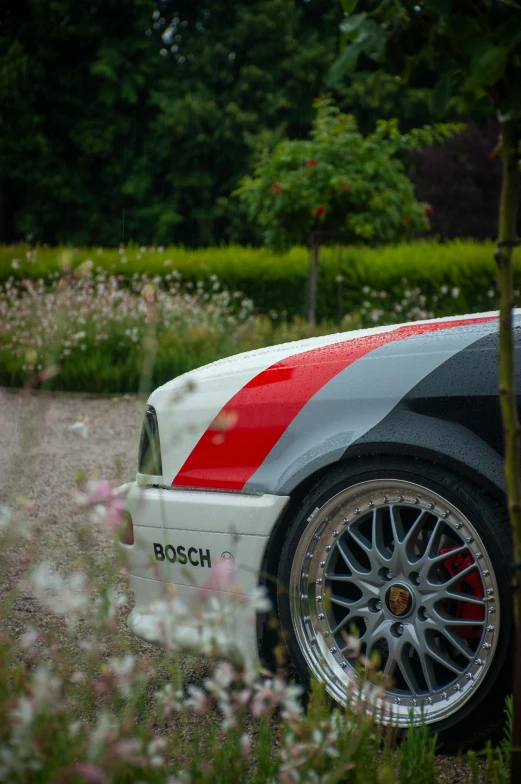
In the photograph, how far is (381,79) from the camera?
215cm

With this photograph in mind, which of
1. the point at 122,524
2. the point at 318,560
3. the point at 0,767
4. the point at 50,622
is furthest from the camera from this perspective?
the point at 50,622

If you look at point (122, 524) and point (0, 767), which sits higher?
point (122, 524)

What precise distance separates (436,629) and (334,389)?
2.62 feet

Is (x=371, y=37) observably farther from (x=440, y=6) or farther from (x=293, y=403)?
(x=293, y=403)

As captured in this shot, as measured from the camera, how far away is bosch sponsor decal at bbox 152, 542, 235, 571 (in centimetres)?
288

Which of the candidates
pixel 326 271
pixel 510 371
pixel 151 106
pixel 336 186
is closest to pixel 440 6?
pixel 510 371

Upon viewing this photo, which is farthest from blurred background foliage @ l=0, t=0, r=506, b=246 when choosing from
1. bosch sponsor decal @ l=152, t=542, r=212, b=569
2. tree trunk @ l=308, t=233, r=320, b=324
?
bosch sponsor decal @ l=152, t=542, r=212, b=569

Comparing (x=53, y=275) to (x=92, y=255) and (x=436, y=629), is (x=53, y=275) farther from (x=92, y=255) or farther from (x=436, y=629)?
(x=436, y=629)

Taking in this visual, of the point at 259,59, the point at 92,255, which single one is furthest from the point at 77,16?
the point at 92,255

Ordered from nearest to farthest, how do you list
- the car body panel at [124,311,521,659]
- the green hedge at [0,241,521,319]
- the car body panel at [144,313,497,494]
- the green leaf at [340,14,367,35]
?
the green leaf at [340,14,367,35], the car body panel at [124,311,521,659], the car body panel at [144,313,497,494], the green hedge at [0,241,521,319]

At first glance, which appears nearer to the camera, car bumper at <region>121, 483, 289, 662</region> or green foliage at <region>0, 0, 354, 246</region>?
car bumper at <region>121, 483, 289, 662</region>

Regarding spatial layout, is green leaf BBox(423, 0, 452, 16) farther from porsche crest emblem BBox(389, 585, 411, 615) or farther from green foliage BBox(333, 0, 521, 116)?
porsche crest emblem BBox(389, 585, 411, 615)

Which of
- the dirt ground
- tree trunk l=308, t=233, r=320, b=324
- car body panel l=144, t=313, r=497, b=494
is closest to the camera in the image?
car body panel l=144, t=313, r=497, b=494

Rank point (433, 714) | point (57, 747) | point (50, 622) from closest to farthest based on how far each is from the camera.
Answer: point (57, 747), point (433, 714), point (50, 622)
